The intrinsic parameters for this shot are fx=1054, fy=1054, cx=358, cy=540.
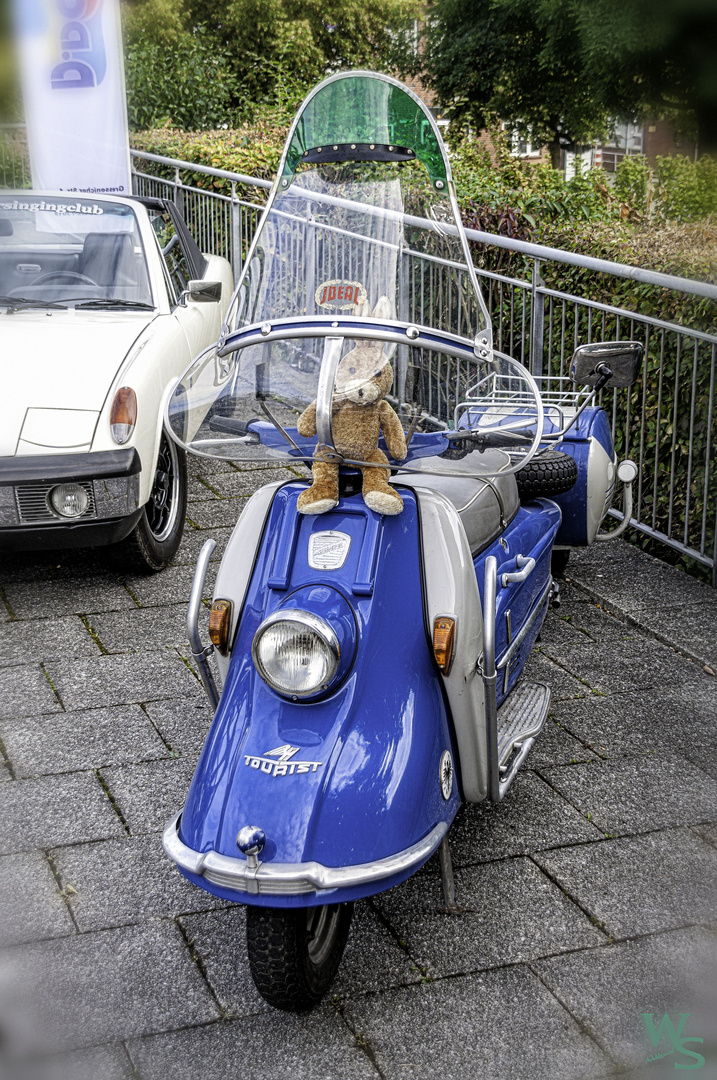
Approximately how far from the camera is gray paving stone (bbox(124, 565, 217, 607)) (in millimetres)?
4309

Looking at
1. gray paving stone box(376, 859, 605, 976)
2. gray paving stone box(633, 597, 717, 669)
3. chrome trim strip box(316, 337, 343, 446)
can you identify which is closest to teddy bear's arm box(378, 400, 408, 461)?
chrome trim strip box(316, 337, 343, 446)

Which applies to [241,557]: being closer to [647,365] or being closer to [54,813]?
[54,813]

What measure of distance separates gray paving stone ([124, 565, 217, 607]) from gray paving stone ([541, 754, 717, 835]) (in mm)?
1788

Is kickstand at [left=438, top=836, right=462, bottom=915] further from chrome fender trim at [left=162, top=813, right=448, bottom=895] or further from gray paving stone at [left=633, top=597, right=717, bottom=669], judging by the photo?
gray paving stone at [left=633, top=597, right=717, bottom=669]

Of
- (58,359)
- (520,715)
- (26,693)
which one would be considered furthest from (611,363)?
(58,359)

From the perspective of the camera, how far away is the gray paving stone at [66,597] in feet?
13.8

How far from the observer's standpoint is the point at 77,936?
2.43 m

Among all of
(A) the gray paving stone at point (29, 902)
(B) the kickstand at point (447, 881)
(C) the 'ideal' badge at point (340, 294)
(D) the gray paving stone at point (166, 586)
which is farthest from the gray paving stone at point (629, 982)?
(D) the gray paving stone at point (166, 586)

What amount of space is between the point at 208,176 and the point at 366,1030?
758cm

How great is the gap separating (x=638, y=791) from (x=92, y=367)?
2.66 meters

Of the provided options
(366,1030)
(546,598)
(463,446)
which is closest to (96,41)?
(463,446)

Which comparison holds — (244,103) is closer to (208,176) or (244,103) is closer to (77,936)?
(208,176)

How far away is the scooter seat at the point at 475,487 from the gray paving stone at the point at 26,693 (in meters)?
1.57

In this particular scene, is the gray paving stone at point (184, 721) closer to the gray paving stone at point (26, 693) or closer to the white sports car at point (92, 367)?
the gray paving stone at point (26, 693)
